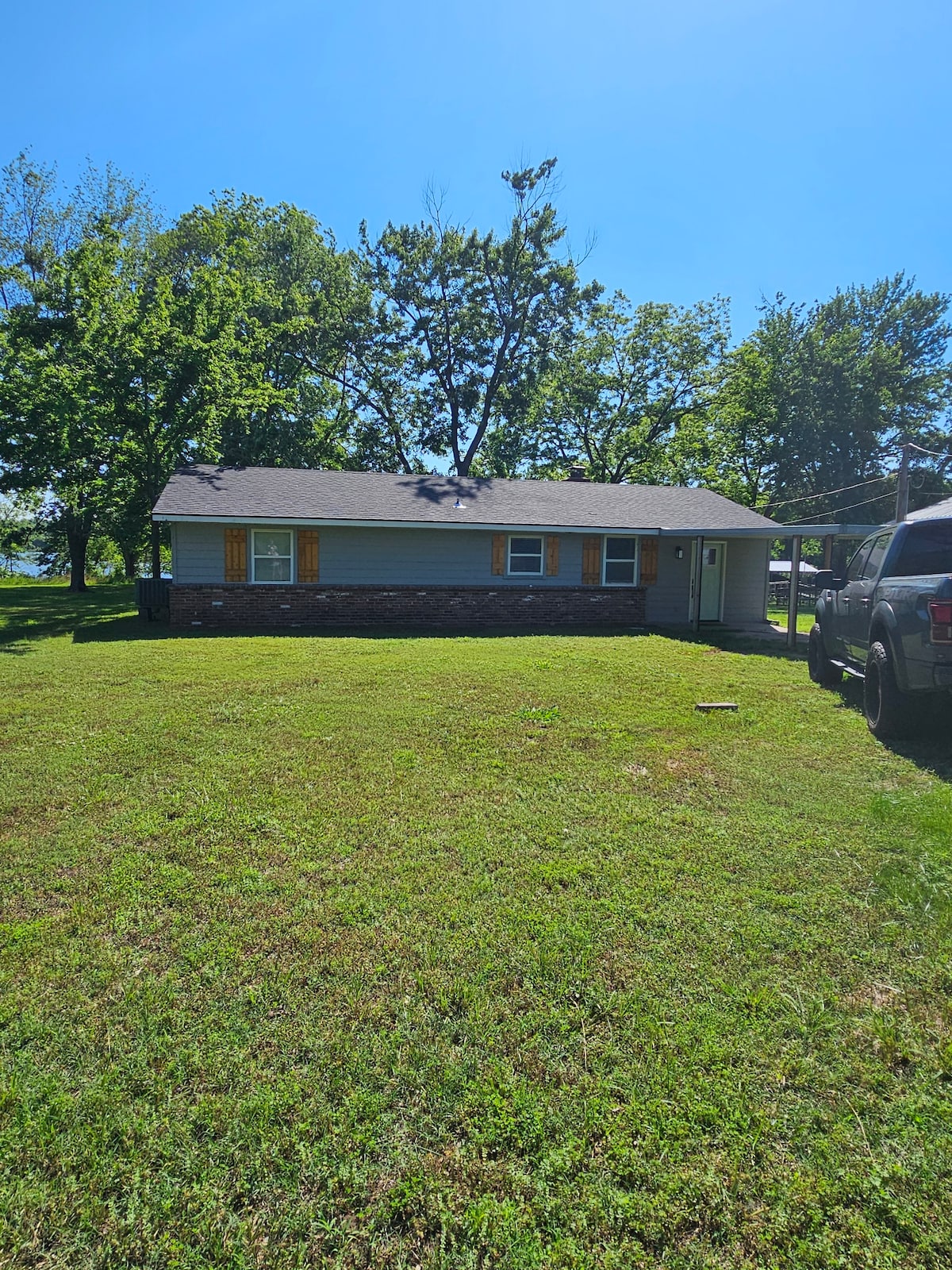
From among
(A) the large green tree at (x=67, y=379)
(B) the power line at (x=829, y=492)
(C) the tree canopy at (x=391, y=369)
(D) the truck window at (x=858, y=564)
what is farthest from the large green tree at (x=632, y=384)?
(D) the truck window at (x=858, y=564)

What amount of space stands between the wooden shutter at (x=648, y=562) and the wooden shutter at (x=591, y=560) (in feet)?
3.63

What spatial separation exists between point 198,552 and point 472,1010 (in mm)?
13303

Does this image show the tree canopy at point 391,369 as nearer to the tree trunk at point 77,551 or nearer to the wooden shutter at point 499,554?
the tree trunk at point 77,551

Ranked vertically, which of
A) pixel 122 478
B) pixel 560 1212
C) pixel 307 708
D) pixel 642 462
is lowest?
pixel 560 1212

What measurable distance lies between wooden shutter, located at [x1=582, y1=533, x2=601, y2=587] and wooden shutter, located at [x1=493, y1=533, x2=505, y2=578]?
6.31 ft

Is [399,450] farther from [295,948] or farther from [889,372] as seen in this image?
[295,948]

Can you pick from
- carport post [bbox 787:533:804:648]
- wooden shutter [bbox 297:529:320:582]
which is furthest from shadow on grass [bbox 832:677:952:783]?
wooden shutter [bbox 297:529:320:582]

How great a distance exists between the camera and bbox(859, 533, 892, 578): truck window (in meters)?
6.89

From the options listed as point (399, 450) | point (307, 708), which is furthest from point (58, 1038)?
point (399, 450)

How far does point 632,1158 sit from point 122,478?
67.2ft

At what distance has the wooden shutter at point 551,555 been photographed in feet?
52.4

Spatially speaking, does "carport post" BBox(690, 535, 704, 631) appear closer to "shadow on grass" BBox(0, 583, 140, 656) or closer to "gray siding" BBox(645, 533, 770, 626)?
"gray siding" BBox(645, 533, 770, 626)

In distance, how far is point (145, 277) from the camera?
25.7 m

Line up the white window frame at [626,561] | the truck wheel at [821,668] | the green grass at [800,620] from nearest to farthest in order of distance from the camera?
the truck wheel at [821,668] → the white window frame at [626,561] → the green grass at [800,620]
